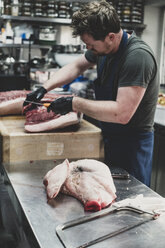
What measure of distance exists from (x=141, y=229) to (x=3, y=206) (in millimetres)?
1006

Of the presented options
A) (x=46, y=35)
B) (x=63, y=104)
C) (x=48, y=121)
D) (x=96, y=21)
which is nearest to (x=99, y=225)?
(x=63, y=104)

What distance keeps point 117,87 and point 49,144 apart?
1.69 feet

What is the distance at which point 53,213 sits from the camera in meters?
1.24

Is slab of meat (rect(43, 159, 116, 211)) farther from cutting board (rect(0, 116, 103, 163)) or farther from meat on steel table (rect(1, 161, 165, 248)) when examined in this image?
cutting board (rect(0, 116, 103, 163))

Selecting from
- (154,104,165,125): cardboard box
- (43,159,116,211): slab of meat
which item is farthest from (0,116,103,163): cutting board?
(154,104,165,125): cardboard box

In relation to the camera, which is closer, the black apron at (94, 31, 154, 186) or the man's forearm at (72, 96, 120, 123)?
the man's forearm at (72, 96, 120, 123)

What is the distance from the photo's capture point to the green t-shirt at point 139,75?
1.60 metres

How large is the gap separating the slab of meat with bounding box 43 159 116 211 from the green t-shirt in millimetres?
474

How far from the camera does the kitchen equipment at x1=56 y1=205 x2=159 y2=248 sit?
1059 millimetres

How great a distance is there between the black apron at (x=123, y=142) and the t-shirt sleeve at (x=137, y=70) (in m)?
0.20

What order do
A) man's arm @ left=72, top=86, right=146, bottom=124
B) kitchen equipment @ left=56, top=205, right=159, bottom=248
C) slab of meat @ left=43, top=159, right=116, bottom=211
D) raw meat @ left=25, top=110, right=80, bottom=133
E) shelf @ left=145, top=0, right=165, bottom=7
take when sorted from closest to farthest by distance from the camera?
kitchen equipment @ left=56, top=205, right=159, bottom=248, slab of meat @ left=43, top=159, right=116, bottom=211, man's arm @ left=72, top=86, right=146, bottom=124, raw meat @ left=25, top=110, right=80, bottom=133, shelf @ left=145, top=0, right=165, bottom=7

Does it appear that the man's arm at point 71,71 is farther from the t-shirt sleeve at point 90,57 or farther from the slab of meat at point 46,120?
the slab of meat at point 46,120

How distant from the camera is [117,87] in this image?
1865 millimetres

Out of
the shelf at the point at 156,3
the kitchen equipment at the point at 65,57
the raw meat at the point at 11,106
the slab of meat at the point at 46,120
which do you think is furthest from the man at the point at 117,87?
the shelf at the point at 156,3
